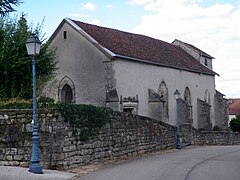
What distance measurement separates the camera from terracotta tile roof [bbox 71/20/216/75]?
101ft

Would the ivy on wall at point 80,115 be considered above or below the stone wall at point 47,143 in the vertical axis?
above

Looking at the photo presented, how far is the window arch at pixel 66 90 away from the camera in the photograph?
31.3m

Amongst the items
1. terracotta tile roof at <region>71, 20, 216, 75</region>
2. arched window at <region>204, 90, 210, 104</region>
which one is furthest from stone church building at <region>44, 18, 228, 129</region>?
arched window at <region>204, 90, 210, 104</region>

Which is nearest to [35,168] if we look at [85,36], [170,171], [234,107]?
[170,171]

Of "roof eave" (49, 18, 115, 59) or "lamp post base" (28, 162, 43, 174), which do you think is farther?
"roof eave" (49, 18, 115, 59)

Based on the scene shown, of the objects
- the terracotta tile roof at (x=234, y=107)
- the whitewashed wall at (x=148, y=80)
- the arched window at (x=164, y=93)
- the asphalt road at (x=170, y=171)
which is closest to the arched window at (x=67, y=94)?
the whitewashed wall at (x=148, y=80)

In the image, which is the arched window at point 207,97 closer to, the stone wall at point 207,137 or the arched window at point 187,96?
the arched window at point 187,96

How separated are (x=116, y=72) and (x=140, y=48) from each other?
6.09m

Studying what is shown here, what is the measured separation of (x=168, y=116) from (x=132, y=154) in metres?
16.3

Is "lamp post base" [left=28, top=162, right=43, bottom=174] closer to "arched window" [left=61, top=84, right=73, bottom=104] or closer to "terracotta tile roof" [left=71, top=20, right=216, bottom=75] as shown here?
"terracotta tile roof" [left=71, top=20, right=216, bottom=75]

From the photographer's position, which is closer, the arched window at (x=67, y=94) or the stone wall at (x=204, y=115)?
the arched window at (x=67, y=94)

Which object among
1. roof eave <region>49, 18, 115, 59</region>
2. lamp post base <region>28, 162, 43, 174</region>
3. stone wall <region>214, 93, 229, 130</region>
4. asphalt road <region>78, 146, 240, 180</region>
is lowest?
asphalt road <region>78, 146, 240, 180</region>

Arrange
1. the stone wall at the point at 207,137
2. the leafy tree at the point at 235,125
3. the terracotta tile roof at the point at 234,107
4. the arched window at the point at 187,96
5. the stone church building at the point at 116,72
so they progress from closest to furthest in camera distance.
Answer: the stone church building at the point at 116,72
the stone wall at the point at 207,137
the arched window at the point at 187,96
the leafy tree at the point at 235,125
the terracotta tile roof at the point at 234,107

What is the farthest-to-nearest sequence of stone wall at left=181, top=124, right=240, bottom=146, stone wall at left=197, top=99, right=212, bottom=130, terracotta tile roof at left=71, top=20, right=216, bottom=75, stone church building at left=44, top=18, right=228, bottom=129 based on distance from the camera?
1. stone wall at left=197, top=99, right=212, bottom=130
2. terracotta tile roof at left=71, top=20, right=216, bottom=75
3. stone wall at left=181, top=124, right=240, bottom=146
4. stone church building at left=44, top=18, right=228, bottom=129
